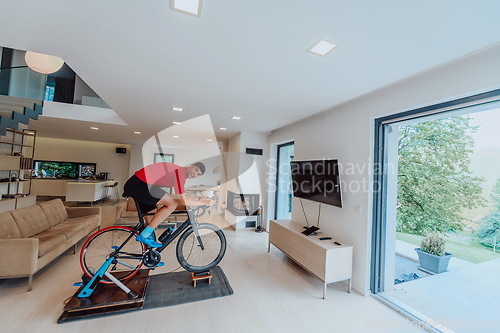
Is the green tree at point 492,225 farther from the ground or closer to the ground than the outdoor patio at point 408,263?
farther from the ground

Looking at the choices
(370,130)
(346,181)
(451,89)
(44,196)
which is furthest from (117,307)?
(44,196)

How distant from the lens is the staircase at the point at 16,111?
3.84 m

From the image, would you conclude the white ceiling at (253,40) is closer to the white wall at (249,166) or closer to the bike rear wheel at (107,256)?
the bike rear wheel at (107,256)

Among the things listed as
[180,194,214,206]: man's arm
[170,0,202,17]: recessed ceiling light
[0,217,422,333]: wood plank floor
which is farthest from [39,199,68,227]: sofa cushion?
[170,0,202,17]: recessed ceiling light

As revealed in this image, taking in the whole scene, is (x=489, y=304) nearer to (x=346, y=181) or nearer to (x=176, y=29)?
(x=346, y=181)

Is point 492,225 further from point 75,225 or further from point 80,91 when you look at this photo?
point 80,91

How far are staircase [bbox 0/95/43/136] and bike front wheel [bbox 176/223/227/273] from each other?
13.2 ft

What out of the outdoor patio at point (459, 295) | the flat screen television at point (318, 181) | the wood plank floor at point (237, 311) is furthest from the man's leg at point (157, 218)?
the outdoor patio at point (459, 295)

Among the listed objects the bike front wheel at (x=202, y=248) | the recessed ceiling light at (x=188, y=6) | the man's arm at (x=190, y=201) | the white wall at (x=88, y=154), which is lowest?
the bike front wheel at (x=202, y=248)

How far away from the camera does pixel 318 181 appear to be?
11.0 feet

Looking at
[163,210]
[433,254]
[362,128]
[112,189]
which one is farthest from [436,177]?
[112,189]

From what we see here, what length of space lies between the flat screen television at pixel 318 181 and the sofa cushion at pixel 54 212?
4369mm

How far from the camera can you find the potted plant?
2802 mm

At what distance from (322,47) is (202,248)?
114 inches
